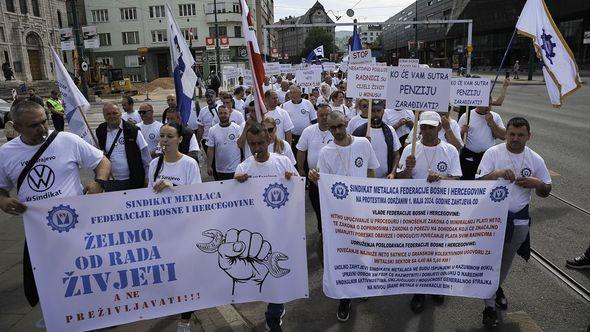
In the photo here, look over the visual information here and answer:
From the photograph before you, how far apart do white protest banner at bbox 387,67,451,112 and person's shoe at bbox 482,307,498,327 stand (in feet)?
6.16

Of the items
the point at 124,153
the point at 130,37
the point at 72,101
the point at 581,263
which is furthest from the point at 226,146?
the point at 130,37

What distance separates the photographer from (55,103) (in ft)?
50.4

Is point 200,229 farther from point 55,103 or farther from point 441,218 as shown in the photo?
point 55,103

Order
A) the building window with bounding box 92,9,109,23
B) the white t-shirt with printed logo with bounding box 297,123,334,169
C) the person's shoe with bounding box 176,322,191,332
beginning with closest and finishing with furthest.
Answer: the person's shoe with bounding box 176,322,191,332 → the white t-shirt with printed logo with bounding box 297,123,334,169 → the building window with bounding box 92,9,109,23

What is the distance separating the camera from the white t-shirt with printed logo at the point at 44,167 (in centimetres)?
350

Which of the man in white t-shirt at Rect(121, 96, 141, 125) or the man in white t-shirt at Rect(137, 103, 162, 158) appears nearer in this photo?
the man in white t-shirt at Rect(137, 103, 162, 158)

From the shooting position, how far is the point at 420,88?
14.3 feet

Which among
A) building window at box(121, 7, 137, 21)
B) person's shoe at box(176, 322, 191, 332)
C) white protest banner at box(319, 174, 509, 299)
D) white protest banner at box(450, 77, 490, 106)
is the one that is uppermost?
building window at box(121, 7, 137, 21)

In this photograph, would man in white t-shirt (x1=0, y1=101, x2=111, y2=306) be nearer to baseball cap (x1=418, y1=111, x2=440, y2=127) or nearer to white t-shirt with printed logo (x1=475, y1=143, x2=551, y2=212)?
baseball cap (x1=418, y1=111, x2=440, y2=127)

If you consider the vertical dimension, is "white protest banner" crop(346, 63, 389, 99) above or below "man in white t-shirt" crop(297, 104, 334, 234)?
above

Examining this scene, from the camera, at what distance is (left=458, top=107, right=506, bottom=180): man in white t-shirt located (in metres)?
6.24

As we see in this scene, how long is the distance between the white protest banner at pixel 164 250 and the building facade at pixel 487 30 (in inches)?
1116

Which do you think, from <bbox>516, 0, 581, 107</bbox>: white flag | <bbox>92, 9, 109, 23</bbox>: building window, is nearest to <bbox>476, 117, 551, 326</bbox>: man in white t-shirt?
<bbox>516, 0, 581, 107</bbox>: white flag

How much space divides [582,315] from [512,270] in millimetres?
973
